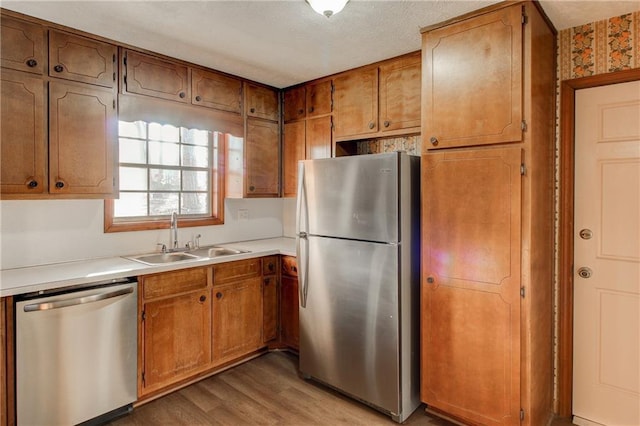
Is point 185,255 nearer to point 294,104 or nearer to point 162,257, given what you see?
point 162,257

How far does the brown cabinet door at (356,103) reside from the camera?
122 inches

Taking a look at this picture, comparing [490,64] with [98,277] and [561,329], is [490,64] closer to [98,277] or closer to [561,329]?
[561,329]

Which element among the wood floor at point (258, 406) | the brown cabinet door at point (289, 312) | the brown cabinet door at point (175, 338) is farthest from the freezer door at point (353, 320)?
the brown cabinet door at point (175, 338)

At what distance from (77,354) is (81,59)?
190cm

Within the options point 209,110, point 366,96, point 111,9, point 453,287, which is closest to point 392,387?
point 453,287

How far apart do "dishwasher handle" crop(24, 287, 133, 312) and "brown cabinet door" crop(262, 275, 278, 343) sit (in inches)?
46.7

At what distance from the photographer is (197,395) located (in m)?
2.68

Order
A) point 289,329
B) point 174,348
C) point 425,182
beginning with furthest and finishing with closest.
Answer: point 289,329
point 174,348
point 425,182

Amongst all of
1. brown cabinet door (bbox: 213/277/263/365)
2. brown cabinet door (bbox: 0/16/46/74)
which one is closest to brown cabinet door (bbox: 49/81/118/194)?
brown cabinet door (bbox: 0/16/46/74)

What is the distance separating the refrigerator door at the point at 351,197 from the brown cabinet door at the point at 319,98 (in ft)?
2.91

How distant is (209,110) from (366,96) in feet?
4.45

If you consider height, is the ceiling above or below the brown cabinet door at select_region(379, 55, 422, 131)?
above

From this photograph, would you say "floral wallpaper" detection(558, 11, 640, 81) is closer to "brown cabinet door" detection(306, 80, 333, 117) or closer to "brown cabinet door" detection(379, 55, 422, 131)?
"brown cabinet door" detection(379, 55, 422, 131)

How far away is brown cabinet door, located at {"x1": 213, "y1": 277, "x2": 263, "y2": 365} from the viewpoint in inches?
116
